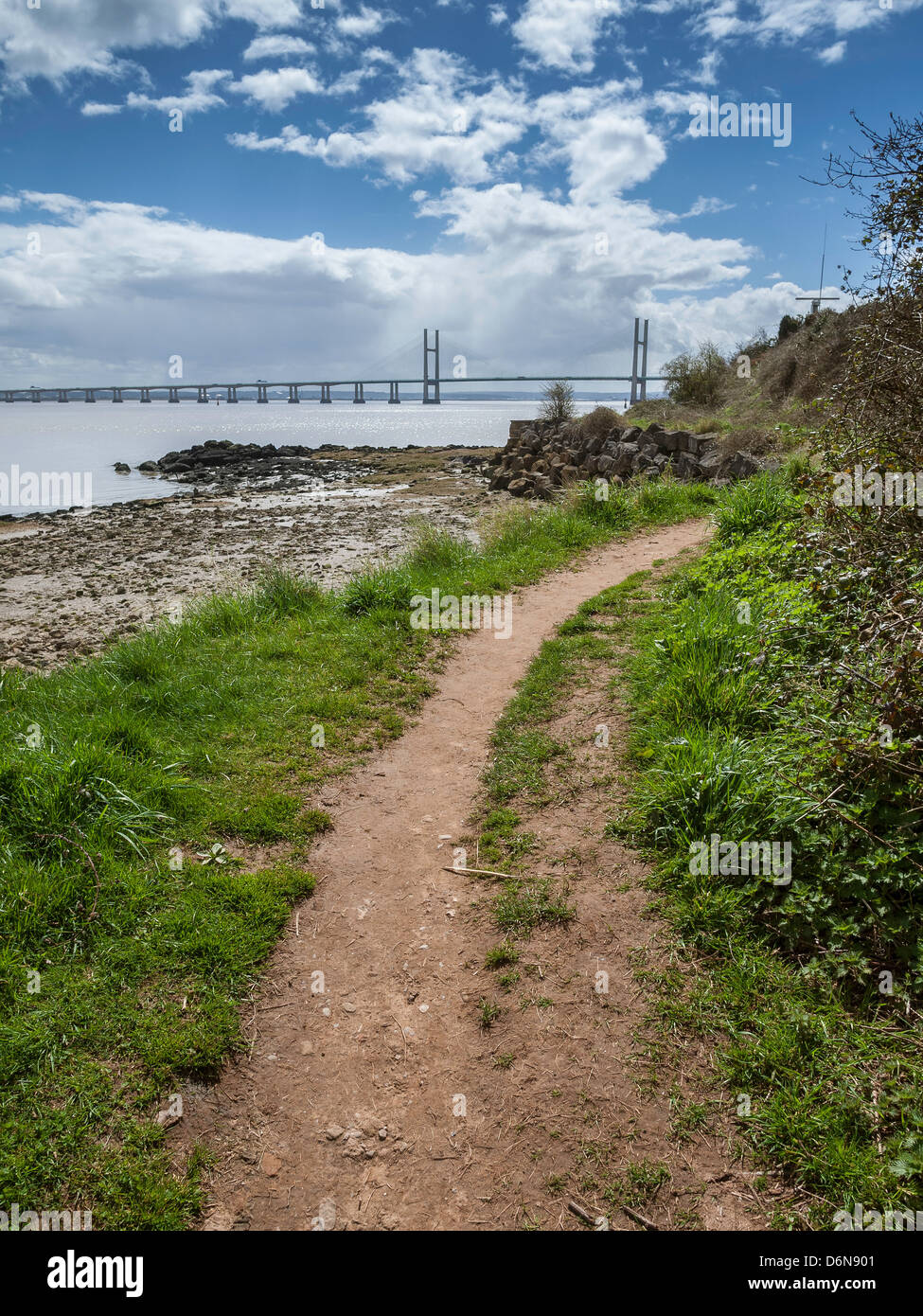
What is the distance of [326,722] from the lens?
19.1 ft

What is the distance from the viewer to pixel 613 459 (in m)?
17.9

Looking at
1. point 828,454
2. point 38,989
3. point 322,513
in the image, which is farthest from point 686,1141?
point 322,513

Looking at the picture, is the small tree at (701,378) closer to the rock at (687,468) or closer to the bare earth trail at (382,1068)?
the rock at (687,468)

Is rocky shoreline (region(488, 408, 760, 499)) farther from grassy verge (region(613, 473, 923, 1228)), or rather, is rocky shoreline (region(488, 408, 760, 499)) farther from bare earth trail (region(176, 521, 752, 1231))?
bare earth trail (region(176, 521, 752, 1231))

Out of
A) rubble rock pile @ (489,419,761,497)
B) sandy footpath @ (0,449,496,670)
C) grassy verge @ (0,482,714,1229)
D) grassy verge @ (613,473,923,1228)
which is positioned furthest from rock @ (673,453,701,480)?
grassy verge @ (613,473,923,1228)

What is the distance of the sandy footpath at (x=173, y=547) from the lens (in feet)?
34.1

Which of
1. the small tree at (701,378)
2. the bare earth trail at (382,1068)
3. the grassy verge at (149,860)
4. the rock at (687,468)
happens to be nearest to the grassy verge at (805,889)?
the bare earth trail at (382,1068)

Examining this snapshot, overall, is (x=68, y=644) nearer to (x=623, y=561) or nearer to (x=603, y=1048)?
(x=623, y=561)

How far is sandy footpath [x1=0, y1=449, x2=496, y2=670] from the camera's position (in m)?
10.4

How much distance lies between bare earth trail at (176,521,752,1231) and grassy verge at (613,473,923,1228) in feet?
A: 1.08

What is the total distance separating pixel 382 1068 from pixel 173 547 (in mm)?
14572

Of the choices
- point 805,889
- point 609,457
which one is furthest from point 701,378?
point 805,889

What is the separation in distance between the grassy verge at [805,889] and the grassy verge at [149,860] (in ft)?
6.59

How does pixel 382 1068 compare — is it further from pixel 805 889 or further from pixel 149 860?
pixel 805 889
